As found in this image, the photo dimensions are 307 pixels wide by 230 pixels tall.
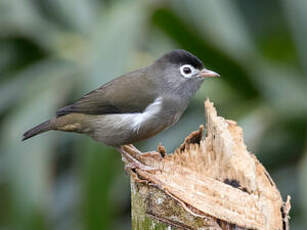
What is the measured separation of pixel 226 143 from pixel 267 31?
6.46 m

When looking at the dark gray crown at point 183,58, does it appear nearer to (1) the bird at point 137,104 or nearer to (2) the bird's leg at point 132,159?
(1) the bird at point 137,104

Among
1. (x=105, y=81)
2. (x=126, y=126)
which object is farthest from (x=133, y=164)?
(x=105, y=81)

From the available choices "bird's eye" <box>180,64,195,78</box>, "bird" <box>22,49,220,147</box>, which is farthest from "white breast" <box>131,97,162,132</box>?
"bird's eye" <box>180,64,195,78</box>

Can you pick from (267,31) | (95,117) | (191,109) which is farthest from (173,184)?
(267,31)

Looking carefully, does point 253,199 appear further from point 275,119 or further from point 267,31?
point 267,31

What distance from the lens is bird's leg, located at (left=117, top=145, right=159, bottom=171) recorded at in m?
4.01

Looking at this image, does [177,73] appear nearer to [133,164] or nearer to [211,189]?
[133,164]

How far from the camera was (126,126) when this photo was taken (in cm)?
→ 518

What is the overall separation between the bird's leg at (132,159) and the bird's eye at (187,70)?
0.76m

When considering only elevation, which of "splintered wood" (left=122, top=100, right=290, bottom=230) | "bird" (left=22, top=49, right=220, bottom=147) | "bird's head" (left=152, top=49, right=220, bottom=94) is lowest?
"splintered wood" (left=122, top=100, right=290, bottom=230)

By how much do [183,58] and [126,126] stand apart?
2.42 ft

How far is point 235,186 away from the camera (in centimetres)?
352

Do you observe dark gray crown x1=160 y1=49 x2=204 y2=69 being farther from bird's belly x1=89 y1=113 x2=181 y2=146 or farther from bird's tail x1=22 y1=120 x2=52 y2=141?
bird's tail x1=22 y1=120 x2=52 y2=141

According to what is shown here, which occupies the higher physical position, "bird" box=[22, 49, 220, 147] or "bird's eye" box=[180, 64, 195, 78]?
"bird's eye" box=[180, 64, 195, 78]
